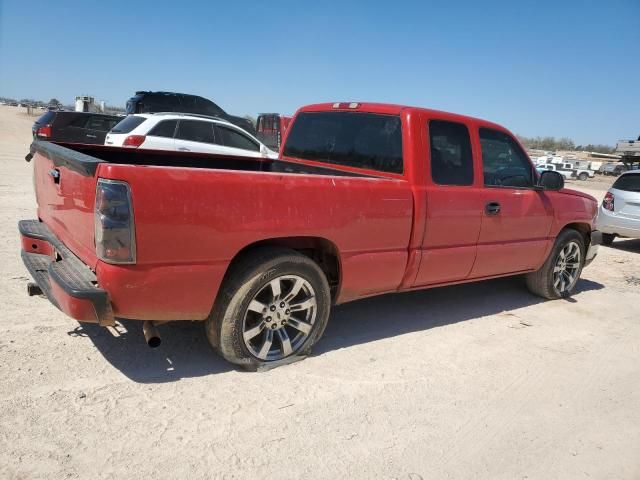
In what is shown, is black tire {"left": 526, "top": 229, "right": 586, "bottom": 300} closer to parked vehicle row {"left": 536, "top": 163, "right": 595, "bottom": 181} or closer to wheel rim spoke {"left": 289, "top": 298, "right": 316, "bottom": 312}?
wheel rim spoke {"left": 289, "top": 298, "right": 316, "bottom": 312}

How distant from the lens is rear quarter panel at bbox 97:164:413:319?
2.71m

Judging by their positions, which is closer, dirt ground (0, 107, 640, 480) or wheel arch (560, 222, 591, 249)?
dirt ground (0, 107, 640, 480)

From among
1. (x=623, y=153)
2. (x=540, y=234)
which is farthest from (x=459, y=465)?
(x=623, y=153)

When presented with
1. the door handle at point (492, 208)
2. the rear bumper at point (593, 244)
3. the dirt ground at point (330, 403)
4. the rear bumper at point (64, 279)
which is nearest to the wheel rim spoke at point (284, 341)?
the dirt ground at point (330, 403)

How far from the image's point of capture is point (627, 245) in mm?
10602

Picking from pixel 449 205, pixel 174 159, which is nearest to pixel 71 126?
pixel 174 159

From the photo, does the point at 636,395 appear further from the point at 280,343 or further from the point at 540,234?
the point at 280,343

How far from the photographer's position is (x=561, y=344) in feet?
14.7

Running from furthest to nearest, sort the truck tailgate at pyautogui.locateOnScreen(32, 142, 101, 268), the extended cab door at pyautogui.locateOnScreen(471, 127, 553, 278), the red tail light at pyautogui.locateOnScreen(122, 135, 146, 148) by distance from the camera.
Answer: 1. the red tail light at pyautogui.locateOnScreen(122, 135, 146, 148)
2. the extended cab door at pyautogui.locateOnScreen(471, 127, 553, 278)
3. the truck tailgate at pyautogui.locateOnScreen(32, 142, 101, 268)

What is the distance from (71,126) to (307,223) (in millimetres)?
14473

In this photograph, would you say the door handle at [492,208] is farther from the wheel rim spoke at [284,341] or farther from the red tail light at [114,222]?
the red tail light at [114,222]

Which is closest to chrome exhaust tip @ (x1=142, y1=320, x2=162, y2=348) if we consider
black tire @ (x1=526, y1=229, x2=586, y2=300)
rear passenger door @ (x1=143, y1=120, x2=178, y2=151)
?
black tire @ (x1=526, y1=229, x2=586, y2=300)

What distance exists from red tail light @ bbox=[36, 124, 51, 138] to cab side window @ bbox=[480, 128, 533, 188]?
45.6 feet

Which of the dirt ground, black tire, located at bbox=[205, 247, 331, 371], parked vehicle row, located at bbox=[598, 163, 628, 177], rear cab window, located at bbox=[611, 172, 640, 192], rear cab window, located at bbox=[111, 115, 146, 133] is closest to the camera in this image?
the dirt ground
